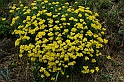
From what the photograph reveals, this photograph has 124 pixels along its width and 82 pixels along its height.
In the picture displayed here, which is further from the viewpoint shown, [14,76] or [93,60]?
[14,76]

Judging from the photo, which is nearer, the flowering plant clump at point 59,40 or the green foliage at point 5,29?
the flowering plant clump at point 59,40

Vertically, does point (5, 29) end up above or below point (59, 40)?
below

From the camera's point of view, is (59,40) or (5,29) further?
(5,29)

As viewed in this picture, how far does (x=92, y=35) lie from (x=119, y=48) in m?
0.67

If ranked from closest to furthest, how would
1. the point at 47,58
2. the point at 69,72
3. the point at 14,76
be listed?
1. the point at 47,58
2. the point at 69,72
3. the point at 14,76

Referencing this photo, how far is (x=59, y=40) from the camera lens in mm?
3537

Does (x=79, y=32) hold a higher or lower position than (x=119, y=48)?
higher

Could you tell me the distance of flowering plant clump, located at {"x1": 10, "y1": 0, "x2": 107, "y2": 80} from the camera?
3.52 metres

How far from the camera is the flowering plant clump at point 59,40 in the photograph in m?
3.52

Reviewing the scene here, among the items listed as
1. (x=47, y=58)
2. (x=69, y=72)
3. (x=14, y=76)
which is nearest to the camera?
(x=47, y=58)

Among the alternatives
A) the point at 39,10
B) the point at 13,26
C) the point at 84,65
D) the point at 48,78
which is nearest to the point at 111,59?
the point at 84,65

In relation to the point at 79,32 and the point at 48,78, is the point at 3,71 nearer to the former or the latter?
the point at 48,78

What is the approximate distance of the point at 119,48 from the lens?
4.21 m

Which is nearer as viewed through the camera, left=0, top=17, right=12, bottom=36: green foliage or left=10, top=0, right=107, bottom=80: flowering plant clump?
left=10, top=0, right=107, bottom=80: flowering plant clump
